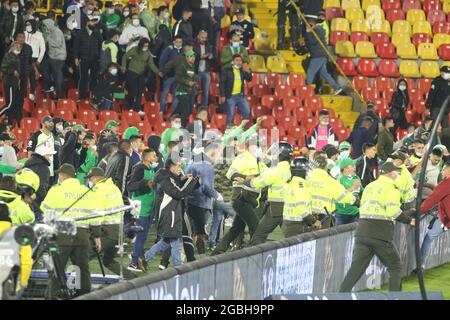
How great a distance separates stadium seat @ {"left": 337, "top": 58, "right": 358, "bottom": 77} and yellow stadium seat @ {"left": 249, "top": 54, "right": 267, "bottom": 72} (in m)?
1.81

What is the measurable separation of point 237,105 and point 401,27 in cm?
578

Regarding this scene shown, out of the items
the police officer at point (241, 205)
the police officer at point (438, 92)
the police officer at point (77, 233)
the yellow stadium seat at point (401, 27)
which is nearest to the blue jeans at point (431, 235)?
the police officer at point (241, 205)

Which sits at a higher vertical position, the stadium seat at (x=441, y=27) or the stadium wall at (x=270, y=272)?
the stadium seat at (x=441, y=27)

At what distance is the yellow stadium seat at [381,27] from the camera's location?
3362 cm

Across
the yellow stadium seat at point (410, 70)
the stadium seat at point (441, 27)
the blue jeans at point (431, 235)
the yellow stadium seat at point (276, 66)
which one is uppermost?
the stadium seat at point (441, 27)

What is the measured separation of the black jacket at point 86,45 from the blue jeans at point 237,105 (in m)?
3.02

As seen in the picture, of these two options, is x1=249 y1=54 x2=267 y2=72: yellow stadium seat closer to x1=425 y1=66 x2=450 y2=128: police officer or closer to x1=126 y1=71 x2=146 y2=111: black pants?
x1=126 y1=71 x2=146 y2=111: black pants

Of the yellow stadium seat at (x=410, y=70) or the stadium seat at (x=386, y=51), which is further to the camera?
the stadium seat at (x=386, y=51)

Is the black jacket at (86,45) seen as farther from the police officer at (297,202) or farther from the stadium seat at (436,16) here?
the police officer at (297,202)

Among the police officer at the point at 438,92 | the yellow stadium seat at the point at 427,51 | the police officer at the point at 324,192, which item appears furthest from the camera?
the yellow stadium seat at the point at 427,51

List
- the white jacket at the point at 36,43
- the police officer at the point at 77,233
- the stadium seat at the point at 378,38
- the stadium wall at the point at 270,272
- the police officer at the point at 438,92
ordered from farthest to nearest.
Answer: the stadium seat at the point at 378,38 → the police officer at the point at 438,92 → the white jacket at the point at 36,43 → the police officer at the point at 77,233 → the stadium wall at the point at 270,272

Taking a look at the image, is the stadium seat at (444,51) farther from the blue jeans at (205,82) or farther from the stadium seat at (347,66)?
the blue jeans at (205,82)

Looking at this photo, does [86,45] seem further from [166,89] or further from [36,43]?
[166,89]
